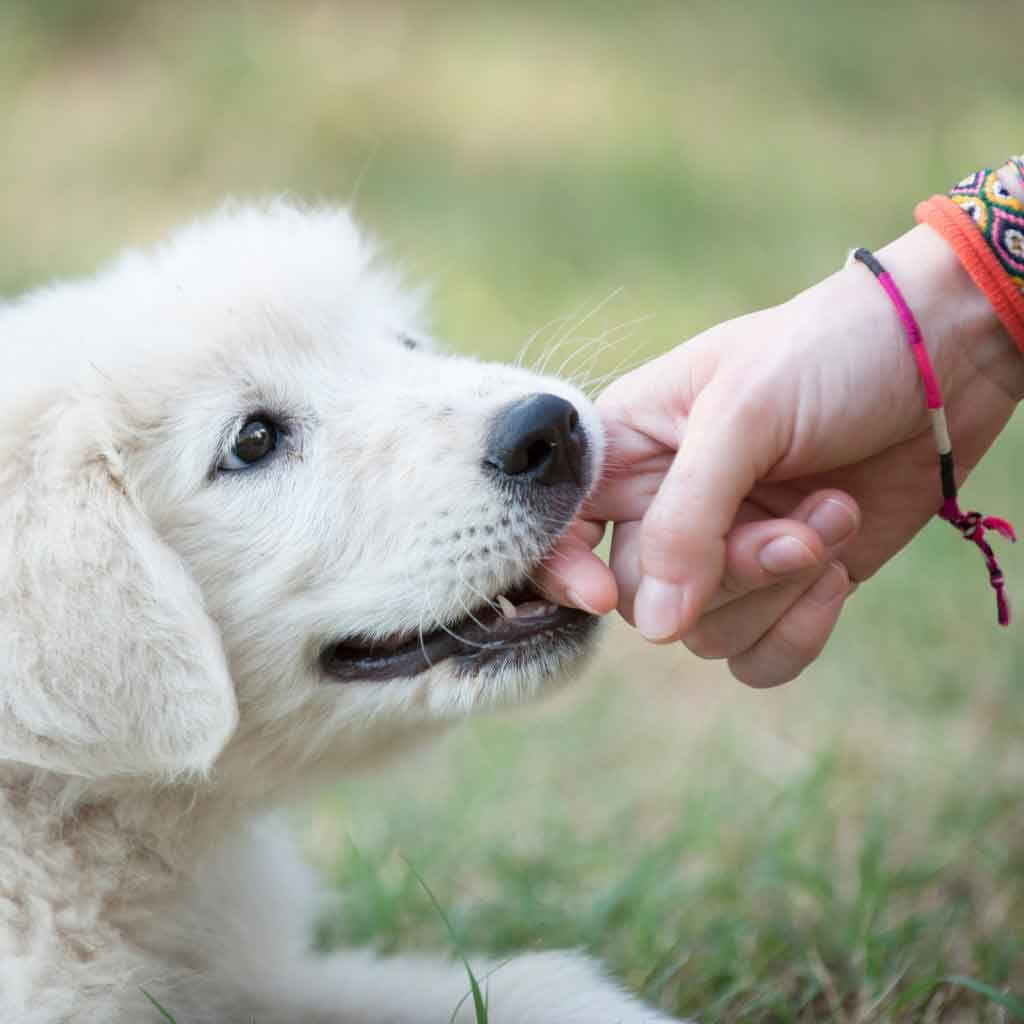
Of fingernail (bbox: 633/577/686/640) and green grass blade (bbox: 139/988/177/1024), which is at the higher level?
fingernail (bbox: 633/577/686/640)

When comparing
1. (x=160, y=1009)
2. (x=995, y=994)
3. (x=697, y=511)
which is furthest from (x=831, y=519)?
(x=160, y=1009)

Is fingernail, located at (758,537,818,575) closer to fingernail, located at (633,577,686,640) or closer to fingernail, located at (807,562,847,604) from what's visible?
fingernail, located at (633,577,686,640)

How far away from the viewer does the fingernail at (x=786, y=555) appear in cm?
238

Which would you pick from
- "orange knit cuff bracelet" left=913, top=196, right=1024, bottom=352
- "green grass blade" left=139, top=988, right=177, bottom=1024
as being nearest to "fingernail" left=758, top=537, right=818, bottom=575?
"orange knit cuff bracelet" left=913, top=196, right=1024, bottom=352

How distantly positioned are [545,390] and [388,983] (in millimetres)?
1118

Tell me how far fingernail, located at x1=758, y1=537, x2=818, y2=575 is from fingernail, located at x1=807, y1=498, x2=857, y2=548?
12 cm

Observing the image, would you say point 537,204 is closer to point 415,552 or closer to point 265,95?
point 265,95

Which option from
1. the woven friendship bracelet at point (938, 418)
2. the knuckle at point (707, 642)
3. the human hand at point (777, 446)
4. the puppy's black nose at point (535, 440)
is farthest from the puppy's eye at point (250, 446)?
the woven friendship bracelet at point (938, 418)

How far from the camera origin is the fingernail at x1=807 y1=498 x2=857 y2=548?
251cm

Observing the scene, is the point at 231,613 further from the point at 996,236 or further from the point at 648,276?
the point at 648,276

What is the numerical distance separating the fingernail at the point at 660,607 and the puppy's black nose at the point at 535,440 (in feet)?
0.90

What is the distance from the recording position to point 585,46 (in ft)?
35.7

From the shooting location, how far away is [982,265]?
8.27ft

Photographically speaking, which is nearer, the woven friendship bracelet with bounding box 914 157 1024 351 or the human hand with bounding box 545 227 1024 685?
the human hand with bounding box 545 227 1024 685
